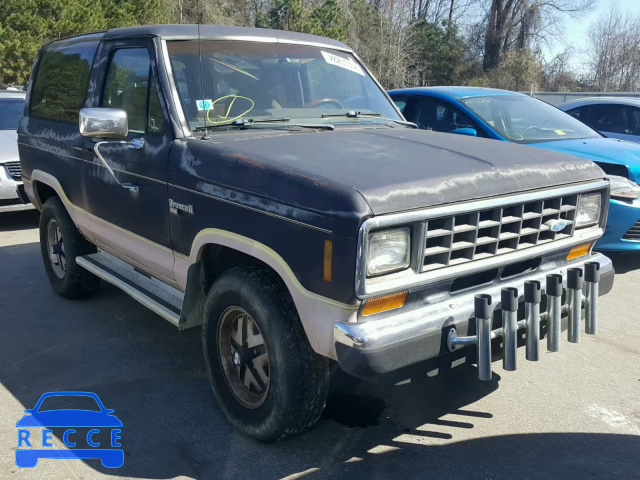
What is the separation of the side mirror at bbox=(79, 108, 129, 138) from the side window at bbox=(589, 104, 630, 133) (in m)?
7.93

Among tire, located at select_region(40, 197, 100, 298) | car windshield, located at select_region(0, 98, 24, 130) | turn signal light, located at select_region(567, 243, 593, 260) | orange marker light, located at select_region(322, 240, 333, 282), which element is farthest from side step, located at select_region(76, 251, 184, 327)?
car windshield, located at select_region(0, 98, 24, 130)

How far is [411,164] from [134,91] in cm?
205

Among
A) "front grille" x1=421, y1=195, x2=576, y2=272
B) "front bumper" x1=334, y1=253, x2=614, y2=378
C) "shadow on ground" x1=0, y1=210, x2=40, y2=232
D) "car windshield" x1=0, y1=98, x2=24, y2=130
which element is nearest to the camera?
"front bumper" x1=334, y1=253, x2=614, y2=378

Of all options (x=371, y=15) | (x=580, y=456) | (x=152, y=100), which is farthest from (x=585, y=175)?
(x=371, y=15)

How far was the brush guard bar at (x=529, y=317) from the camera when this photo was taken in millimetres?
2822

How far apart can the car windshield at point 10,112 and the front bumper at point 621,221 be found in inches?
320

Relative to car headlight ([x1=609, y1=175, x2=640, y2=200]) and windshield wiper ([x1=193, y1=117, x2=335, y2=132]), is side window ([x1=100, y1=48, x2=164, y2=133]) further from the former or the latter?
car headlight ([x1=609, y1=175, x2=640, y2=200])

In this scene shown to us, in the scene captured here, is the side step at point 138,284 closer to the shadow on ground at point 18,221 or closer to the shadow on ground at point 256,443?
the shadow on ground at point 256,443

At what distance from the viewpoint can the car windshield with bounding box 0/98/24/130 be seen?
943 cm

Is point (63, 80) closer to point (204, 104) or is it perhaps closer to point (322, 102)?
point (204, 104)

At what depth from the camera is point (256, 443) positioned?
332 centimetres

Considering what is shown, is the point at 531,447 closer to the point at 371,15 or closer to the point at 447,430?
the point at 447,430

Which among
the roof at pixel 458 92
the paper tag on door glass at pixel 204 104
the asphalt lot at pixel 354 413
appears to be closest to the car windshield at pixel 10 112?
the asphalt lot at pixel 354 413

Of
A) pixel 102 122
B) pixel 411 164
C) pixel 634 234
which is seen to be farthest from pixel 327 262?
pixel 634 234
